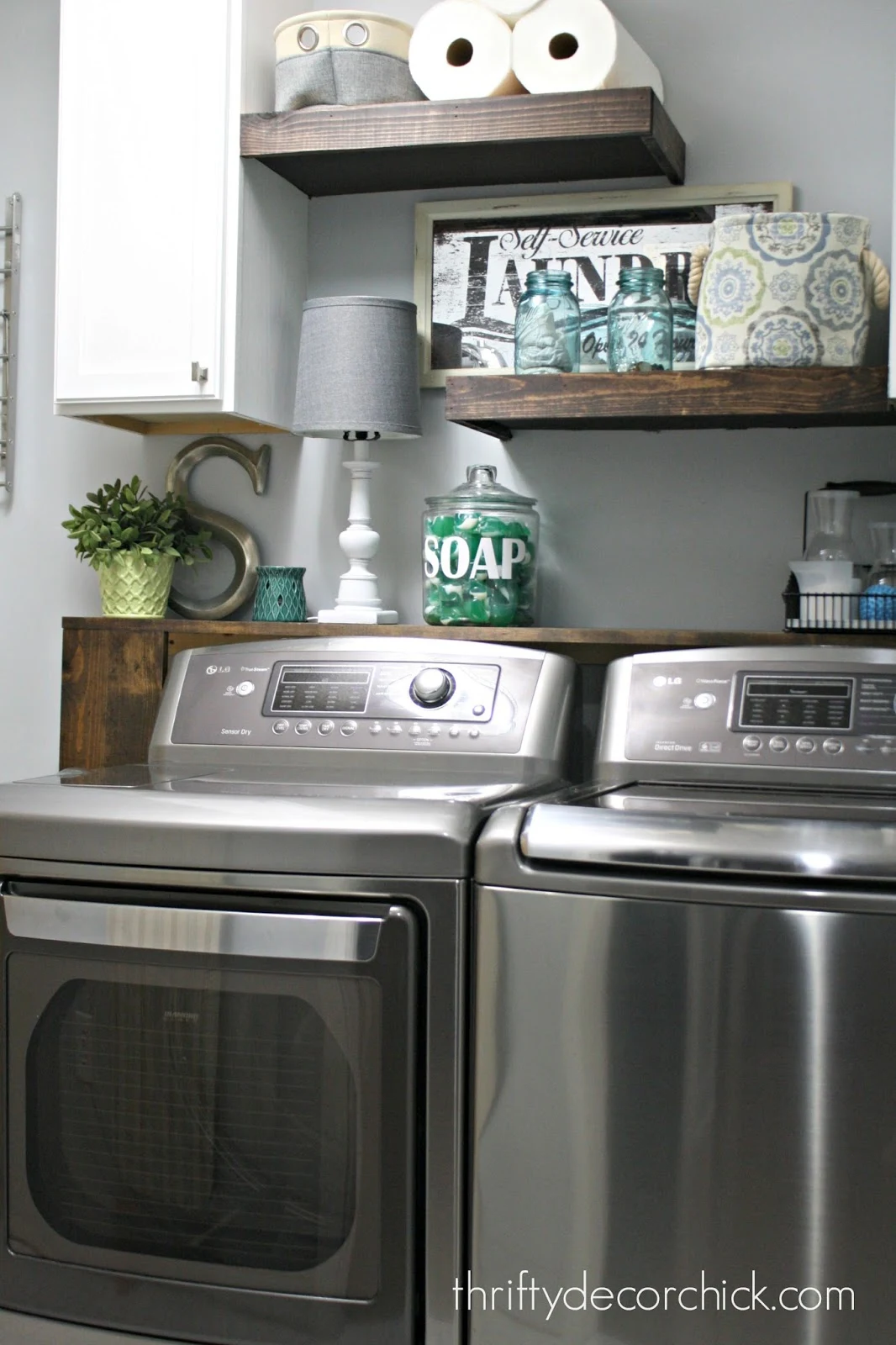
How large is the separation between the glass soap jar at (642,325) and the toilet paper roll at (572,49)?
0.98ft

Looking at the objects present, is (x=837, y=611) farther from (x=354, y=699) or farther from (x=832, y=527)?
(x=354, y=699)

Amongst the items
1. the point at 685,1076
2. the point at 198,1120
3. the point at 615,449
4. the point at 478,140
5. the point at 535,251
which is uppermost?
the point at 478,140

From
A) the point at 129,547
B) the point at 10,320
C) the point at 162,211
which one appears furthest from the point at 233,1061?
the point at 10,320

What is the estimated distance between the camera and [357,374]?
7.22 ft

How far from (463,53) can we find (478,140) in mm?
157

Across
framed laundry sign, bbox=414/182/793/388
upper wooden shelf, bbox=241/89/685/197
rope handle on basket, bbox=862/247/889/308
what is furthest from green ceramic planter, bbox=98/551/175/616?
rope handle on basket, bbox=862/247/889/308

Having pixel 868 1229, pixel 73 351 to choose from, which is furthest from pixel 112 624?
pixel 868 1229

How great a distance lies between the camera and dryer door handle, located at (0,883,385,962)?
1.47 metres

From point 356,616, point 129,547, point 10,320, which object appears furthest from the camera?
point 10,320

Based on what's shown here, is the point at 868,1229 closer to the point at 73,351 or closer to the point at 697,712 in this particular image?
the point at 697,712

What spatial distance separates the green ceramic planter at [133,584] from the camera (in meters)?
2.37

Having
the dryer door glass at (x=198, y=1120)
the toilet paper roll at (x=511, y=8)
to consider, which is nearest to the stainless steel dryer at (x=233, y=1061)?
the dryer door glass at (x=198, y=1120)

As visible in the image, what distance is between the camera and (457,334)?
2359 millimetres

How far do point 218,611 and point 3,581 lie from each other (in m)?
0.48
